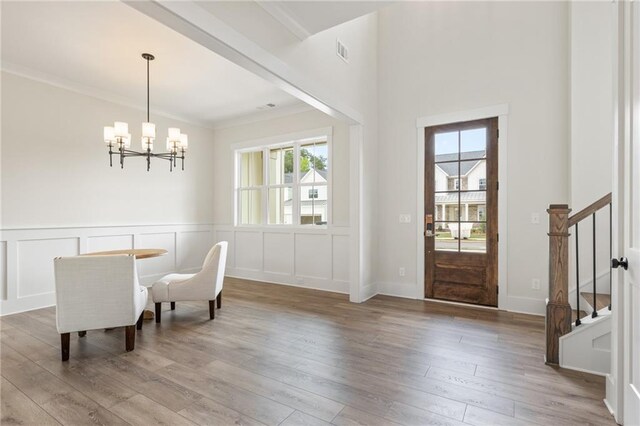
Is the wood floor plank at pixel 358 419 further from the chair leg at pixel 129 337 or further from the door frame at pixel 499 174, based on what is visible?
the door frame at pixel 499 174

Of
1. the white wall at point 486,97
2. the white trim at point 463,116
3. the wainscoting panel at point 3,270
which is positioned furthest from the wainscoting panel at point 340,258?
the wainscoting panel at point 3,270

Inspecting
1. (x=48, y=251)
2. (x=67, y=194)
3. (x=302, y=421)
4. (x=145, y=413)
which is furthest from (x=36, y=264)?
(x=302, y=421)

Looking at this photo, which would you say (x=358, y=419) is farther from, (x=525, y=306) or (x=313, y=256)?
(x=313, y=256)

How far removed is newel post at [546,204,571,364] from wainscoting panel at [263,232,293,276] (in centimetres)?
366

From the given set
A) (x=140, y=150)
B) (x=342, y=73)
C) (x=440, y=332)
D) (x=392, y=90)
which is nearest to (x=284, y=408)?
(x=440, y=332)

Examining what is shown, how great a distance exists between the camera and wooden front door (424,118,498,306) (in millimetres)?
3936

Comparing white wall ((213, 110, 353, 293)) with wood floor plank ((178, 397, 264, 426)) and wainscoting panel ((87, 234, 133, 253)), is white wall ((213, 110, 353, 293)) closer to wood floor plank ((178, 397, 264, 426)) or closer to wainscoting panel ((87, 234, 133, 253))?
wainscoting panel ((87, 234, 133, 253))

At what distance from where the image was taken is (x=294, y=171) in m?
5.33

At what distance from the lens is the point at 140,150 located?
511cm

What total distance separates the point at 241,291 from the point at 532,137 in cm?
452

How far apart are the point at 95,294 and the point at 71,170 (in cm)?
A: 266

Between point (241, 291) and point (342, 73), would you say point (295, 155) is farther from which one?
point (241, 291)

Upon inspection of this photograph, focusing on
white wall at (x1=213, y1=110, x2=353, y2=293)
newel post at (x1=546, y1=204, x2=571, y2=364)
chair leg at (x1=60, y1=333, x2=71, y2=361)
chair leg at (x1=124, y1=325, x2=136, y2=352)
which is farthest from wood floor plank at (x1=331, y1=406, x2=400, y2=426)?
white wall at (x1=213, y1=110, x2=353, y2=293)

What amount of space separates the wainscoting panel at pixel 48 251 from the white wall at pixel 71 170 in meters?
0.13
